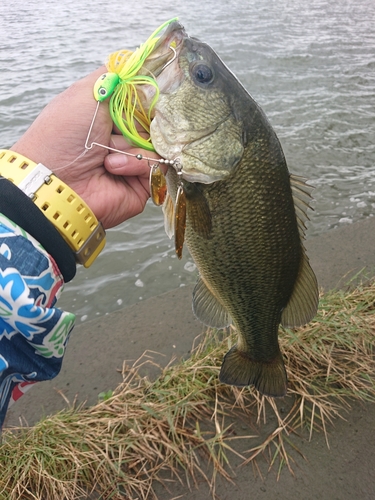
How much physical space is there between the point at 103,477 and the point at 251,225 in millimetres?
1516

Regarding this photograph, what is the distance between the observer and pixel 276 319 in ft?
7.08

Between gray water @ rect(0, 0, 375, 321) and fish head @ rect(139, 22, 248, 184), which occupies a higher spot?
fish head @ rect(139, 22, 248, 184)

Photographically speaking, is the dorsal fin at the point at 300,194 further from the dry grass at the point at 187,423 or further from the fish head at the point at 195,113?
the dry grass at the point at 187,423

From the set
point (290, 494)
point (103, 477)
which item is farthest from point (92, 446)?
point (290, 494)

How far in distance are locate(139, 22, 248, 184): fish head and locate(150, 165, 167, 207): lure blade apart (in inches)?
3.5

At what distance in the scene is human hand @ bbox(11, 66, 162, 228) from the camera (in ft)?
5.73

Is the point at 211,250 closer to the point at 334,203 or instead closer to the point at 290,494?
the point at 290,494

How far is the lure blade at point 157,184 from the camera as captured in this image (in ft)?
5.45

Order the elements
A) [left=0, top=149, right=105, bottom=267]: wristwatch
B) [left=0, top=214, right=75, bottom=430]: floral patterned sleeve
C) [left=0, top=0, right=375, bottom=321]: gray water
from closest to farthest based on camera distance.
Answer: [left=0, top=214, right=75, bottom=430]: floral patterned sleeve, [left=0, top=149, right=105, bottom=267]: wristwatch, [left=0, top=0, right=375, bottom=321]: gray water

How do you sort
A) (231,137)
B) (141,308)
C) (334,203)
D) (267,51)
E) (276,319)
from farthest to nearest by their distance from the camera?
(267,51), (334,203), (141,308), (276,319), (231,137)

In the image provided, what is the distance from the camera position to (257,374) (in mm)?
2225

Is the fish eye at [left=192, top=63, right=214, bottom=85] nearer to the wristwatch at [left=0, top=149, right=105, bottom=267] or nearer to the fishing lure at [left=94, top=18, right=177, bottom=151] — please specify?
the fishing lure at [left=94, top=18, right=177, bottom=151]

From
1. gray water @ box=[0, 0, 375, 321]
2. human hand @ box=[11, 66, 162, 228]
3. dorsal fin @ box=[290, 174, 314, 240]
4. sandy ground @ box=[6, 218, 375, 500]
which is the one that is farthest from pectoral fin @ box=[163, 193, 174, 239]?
gray water @ box=[0, 0, 375, 321]

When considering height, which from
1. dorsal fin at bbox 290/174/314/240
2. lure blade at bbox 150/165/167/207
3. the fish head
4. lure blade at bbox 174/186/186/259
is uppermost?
the fish head
